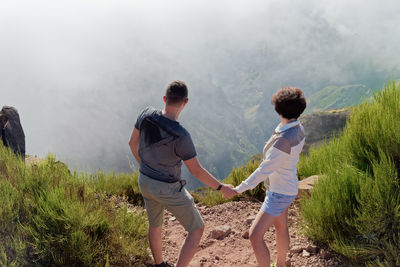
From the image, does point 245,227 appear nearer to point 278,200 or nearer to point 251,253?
point 251,253

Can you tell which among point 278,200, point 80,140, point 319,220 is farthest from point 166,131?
point 80,140

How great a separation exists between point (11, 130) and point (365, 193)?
851cm

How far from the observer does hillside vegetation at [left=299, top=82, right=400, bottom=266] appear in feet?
9.17

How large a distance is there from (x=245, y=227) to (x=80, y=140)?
183722mm

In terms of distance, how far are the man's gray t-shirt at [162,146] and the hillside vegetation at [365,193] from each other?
69.8 inches

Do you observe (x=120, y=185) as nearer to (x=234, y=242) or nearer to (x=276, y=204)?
(x=234, y=242)

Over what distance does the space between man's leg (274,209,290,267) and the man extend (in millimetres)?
513

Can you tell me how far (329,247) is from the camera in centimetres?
351

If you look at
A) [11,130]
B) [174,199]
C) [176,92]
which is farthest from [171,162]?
[11,130]

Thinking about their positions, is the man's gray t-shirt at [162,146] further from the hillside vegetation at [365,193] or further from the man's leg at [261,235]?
the hillside vegetation at [365,193]

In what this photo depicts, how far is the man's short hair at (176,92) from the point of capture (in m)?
2.56

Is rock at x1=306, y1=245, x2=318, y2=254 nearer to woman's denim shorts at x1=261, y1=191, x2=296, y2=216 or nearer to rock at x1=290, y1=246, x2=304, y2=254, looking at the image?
rock at x1=290, y1=246, x2=304, y2=254

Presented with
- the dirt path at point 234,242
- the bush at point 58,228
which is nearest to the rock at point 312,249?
the dirt path at point 234,242

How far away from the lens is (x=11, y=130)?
8086mm
